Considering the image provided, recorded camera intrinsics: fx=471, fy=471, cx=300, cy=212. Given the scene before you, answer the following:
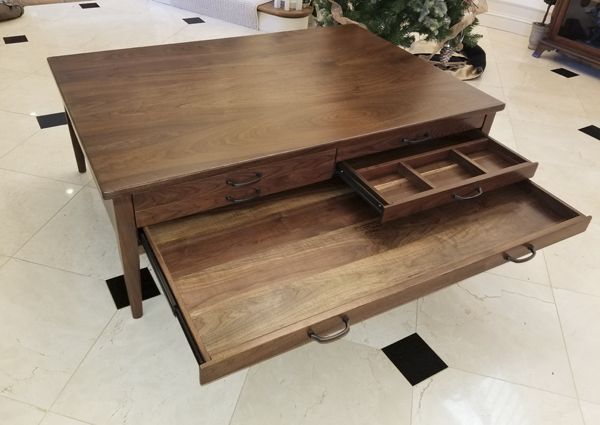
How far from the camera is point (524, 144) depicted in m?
2.39

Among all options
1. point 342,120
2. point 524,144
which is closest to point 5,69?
point 342,120

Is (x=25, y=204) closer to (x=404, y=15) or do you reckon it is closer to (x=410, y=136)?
(x=410, y=136)

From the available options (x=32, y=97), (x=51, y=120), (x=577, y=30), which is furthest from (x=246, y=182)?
(x=577, y=30)

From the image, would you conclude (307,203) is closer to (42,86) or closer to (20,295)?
(20,295)

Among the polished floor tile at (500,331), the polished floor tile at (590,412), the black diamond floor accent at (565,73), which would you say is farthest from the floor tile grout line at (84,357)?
the black diamond floor accent at (565,73)

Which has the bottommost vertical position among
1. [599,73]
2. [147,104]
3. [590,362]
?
[590,362]

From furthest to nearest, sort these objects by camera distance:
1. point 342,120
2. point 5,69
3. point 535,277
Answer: point 5,69, point 535,277, point 342,120

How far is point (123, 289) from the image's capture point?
4.70 ft

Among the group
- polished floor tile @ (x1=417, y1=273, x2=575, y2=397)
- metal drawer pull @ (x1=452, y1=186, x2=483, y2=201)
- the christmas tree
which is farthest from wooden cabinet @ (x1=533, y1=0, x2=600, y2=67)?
metal drawer pull @ (x1=452, y1=186, x2=483, y2=201)

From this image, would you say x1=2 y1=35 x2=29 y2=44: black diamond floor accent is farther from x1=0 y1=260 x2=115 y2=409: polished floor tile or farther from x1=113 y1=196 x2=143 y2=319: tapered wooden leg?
x1=113 y1=196 x2=143 y2=319: tapered wooden leg

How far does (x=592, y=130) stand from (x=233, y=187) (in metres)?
2.28

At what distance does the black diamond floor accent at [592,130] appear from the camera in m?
2.53

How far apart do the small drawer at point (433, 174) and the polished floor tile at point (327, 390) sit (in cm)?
44

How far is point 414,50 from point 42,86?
2.28 m
